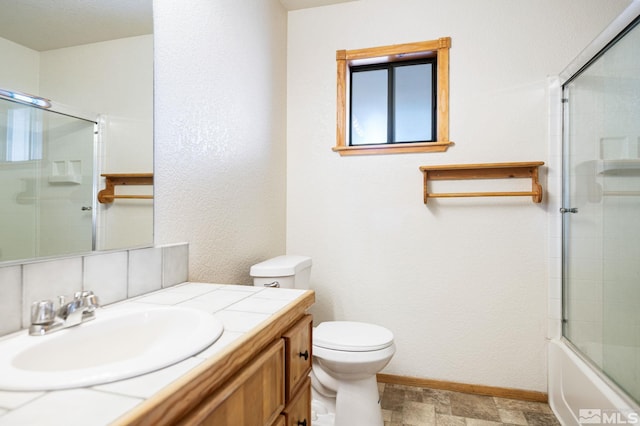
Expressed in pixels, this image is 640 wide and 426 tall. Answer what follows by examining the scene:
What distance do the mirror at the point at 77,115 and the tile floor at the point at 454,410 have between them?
159 cm

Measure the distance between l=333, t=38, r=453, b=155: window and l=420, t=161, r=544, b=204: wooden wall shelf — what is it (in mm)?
158

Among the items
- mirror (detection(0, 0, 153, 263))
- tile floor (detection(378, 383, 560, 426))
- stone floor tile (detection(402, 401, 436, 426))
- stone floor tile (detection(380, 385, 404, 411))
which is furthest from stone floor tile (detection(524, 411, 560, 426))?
mirror (detection(0, 0, 153, 263))

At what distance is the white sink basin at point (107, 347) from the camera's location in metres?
0.51

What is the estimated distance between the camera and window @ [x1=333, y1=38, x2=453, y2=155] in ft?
7.06

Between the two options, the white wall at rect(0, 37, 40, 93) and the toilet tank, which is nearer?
the white wall at rect(0, 37, 40, 93)

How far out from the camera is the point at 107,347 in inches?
31.1

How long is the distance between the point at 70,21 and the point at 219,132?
0.71 metres

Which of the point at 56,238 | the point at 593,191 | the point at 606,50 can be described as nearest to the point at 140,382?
the point at 56,238

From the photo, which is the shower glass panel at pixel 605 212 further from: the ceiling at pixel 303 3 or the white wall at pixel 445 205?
the ceiling at pixel 303 3

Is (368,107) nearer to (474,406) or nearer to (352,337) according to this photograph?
(352,337)

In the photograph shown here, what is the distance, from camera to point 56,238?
0.88 meters

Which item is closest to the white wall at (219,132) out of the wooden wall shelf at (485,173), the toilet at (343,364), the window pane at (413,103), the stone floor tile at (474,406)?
the toilet at (343,364)

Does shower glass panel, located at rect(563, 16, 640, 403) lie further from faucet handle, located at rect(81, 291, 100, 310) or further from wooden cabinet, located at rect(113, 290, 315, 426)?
faucet handle, located at rect(81, 291, 100, 310)

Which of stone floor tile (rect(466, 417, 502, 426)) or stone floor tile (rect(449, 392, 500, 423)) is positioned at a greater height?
stone floor tile (rect(466, 417, 502, 426))
